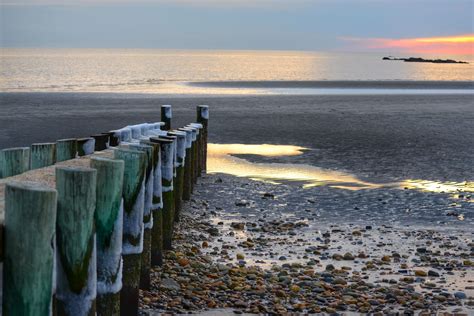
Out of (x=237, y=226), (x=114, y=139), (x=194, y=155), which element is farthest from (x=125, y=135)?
(x=194, y=155)

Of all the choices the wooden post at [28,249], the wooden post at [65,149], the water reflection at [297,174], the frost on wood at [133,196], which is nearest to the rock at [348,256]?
the wooden post at [65,149]

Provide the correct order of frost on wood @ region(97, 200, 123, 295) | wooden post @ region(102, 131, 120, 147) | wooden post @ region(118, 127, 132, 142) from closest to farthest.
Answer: frost on wood @ region(97, 200, 123, 295) < wooden post @ region(102, 131, 120, 147) < wooden post @ region(118, 127, 132, 142)

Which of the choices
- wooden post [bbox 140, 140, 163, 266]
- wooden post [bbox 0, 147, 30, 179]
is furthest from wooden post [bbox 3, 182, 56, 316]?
wooden post [bbox 140, 140, 163, 266]

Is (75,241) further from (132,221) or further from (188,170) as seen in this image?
(188,170)

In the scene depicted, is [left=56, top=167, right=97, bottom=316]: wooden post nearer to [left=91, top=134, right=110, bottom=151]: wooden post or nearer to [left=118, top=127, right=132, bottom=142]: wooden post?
[left=91, top=134, right=110, bottom=151]: wooden post

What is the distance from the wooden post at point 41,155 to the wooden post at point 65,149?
323mm

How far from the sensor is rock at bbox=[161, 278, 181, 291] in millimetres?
7344

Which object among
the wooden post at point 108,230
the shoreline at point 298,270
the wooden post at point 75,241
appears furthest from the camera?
the shoreline at point 298,270

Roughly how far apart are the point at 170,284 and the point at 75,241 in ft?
11.4

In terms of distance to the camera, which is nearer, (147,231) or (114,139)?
(147,231)

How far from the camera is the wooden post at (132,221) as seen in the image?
5.73 m

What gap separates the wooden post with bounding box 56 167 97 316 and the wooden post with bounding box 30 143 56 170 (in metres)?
3.03

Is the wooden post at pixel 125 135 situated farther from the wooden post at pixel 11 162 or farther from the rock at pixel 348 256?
the rock at pixel 348 256

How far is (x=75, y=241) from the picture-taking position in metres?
4.09
